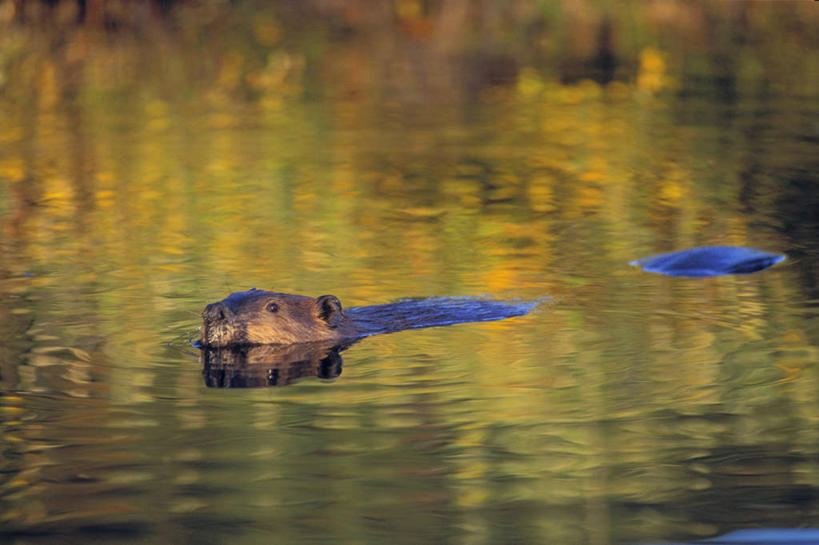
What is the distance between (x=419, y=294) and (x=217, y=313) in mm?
1461

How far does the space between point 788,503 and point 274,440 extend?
1928 millimetres

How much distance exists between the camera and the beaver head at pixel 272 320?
6.71 metres

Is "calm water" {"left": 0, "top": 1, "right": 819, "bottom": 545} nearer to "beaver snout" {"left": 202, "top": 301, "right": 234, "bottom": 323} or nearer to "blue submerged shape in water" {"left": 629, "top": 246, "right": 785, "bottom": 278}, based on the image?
"blue submerged shape in water" {"left": 629, "top": 246, "right": 785, "bottom": 278}

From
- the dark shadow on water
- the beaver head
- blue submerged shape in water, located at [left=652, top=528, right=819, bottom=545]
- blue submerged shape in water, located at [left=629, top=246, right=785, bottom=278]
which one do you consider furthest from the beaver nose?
blue submerged shape in water, located at [left=652, top=528, right=819, bottom=545]

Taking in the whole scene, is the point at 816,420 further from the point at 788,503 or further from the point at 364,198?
the point at 364,198

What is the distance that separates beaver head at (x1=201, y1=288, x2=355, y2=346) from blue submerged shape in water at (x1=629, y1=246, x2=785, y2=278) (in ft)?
7.57

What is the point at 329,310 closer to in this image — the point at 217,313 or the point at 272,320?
the point at 272,320

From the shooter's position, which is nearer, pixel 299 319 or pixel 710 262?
pixel 299 319

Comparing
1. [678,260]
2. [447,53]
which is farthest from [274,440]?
[447,53]

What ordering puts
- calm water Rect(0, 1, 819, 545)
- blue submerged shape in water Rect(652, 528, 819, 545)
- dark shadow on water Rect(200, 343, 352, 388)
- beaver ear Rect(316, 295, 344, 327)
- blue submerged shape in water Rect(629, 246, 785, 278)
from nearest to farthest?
blue submerged shape in water Rect(652, 528, 819, 545) → calm water Rect(0, 1, 819, 545) → dark shadow on water Rect(200, 343, 352, 388) → beaver ear Rect(316, 295, 344, 327) → blue submerged shape in water Rect(629, 246, 785, 278)

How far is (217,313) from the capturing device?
21.9 ft

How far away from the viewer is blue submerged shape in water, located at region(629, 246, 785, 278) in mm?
8219

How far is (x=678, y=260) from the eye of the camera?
8352mm

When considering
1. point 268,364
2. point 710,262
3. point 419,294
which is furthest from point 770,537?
point 710,262
